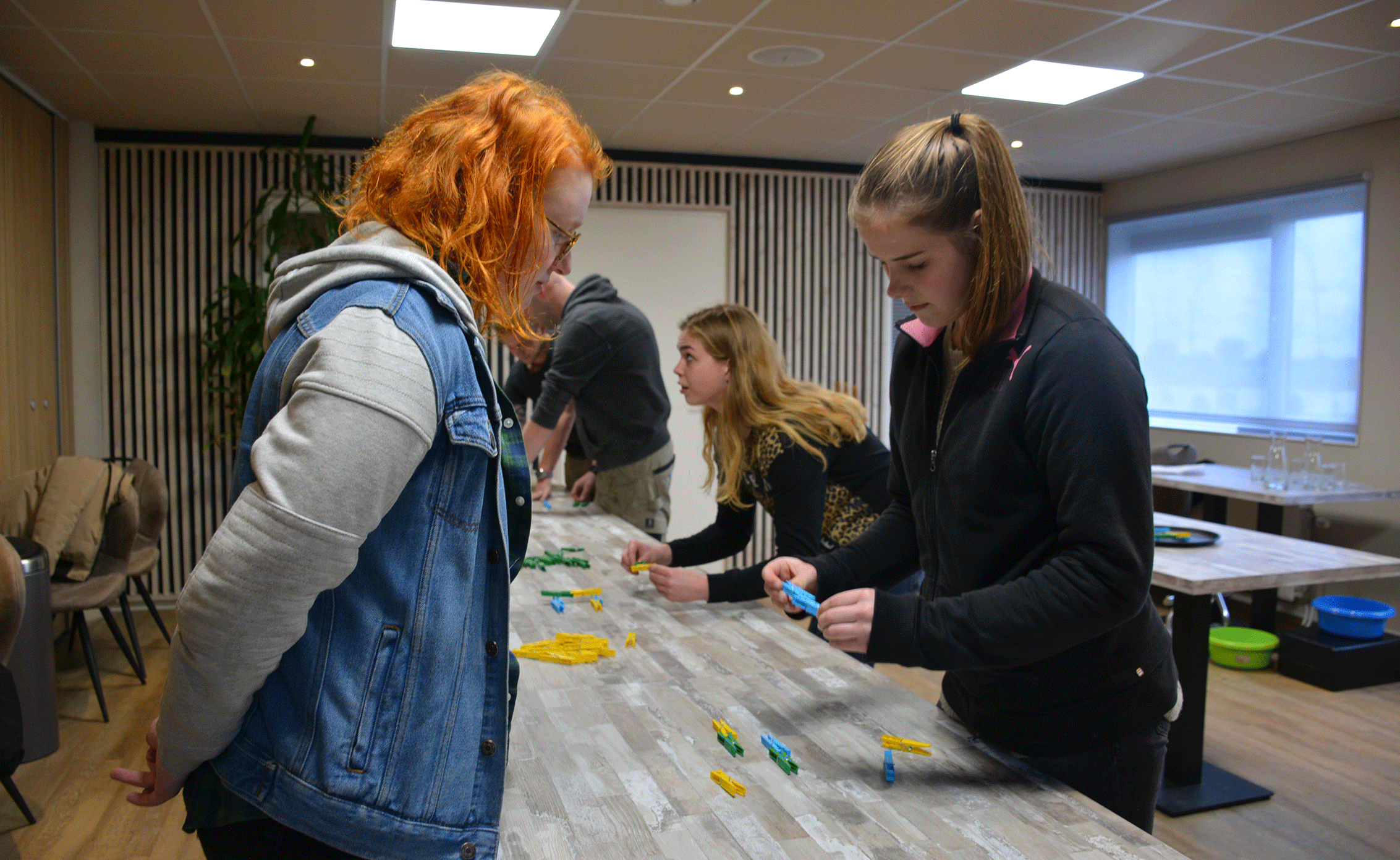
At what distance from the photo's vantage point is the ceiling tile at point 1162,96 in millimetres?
4520

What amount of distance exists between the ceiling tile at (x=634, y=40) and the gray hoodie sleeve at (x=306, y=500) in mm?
3243

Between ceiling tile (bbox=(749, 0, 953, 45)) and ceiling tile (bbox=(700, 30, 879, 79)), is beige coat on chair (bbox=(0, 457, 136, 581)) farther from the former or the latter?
ceiling tile (bbox=(749, 0, 953, 45))

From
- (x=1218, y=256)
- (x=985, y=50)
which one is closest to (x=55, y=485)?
(x=985, y=50)

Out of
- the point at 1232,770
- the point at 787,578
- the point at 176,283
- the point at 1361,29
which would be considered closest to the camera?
the point at 787,578

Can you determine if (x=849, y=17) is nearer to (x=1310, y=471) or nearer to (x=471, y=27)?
(x=471, y=27)

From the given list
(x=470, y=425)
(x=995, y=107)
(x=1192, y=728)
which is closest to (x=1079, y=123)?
(x=995, y=107)

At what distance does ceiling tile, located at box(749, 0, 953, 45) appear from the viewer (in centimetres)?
348

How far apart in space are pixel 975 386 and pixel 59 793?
3.35m

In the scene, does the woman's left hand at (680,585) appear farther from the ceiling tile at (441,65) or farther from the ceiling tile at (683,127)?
the ceiling tile at (683,127)

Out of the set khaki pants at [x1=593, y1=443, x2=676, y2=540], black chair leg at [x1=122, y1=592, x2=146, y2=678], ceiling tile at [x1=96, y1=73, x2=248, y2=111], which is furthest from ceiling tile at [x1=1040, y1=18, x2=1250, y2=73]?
black chair leg at [x1=122, y1=592, x2=146, y2=678]

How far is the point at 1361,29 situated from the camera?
375 centimetres

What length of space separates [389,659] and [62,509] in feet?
12.1

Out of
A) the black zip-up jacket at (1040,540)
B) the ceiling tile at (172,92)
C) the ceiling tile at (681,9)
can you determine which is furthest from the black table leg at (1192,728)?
the ceiling tile at (172,92)

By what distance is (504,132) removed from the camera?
0.94 metres
